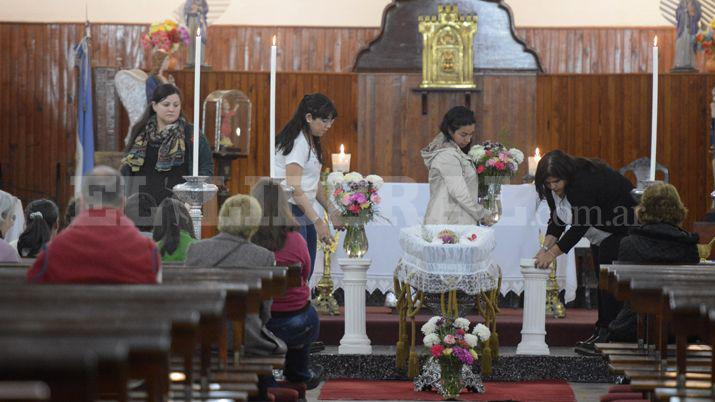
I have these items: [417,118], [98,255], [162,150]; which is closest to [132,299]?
[98,255]

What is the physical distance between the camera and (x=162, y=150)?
704 centimetres

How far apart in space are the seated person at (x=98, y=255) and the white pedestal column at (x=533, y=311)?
155 inches

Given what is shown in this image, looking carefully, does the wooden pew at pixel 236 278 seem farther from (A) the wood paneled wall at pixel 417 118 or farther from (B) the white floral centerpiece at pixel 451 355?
(A) the wood paneled wall at pixel 417 118

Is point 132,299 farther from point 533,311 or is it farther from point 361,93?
point 361,93

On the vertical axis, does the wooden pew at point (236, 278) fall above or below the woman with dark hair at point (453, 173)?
below

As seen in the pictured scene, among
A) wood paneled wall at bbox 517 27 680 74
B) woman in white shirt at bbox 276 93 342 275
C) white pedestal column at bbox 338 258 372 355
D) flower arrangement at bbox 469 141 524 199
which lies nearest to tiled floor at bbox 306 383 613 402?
white pedestal column at bbox 338 258 372 355

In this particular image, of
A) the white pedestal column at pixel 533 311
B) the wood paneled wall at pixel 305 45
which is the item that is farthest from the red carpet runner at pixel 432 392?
the wood paneled wall at pixel 305 45

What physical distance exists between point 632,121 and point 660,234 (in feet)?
19.2

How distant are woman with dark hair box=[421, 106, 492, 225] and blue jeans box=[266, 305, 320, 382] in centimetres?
183

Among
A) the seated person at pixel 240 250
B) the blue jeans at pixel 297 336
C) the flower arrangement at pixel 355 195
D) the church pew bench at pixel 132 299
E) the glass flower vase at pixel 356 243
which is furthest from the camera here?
the glass flower vase at pixel 356 243

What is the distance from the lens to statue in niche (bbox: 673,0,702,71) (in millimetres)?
11977

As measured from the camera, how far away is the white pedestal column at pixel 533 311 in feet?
26.1

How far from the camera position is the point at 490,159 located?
27.3ft

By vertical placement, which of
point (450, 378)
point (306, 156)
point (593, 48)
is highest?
point (593, 48)
